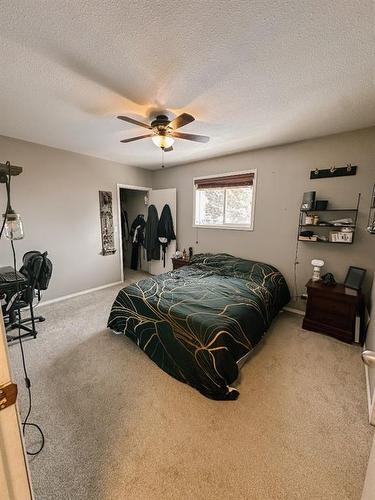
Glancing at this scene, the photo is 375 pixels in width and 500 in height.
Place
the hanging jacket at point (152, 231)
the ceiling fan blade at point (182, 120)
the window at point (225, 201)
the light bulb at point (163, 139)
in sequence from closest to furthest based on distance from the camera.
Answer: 1. the ceiling fan blade at point (182, 120)
2. the light bulb at point (163, 139)
3. the window at point (225, 201)
4. the hanging jacket at point (152, 231)

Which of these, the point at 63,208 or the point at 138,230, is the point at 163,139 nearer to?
the point at 63,208

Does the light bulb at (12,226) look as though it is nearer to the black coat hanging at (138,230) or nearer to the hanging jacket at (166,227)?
the hanging jacket at (166,227)

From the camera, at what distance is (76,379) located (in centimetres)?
183

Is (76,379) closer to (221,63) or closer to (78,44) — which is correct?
(78,44)

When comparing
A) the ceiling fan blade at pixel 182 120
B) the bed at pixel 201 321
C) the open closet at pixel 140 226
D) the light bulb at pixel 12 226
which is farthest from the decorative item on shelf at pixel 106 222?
the light bulb at pixel 12 226

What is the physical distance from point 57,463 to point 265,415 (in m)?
1.38

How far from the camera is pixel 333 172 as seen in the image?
2.62 metres

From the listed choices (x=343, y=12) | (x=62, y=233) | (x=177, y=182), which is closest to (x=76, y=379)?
(x=62, y=233)

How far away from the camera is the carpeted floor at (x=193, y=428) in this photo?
1121 millimetres

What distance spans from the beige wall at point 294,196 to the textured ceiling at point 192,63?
1.12 ft

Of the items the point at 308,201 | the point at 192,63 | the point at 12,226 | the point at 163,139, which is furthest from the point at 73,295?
the point at 308,201

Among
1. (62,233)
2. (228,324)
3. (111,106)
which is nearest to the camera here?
(228,324)

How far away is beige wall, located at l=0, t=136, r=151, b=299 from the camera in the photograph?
2.96 meters

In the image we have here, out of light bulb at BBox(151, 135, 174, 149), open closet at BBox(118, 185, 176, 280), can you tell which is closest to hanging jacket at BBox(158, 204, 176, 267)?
open closet at BBox(118, 185, 176, 280)
